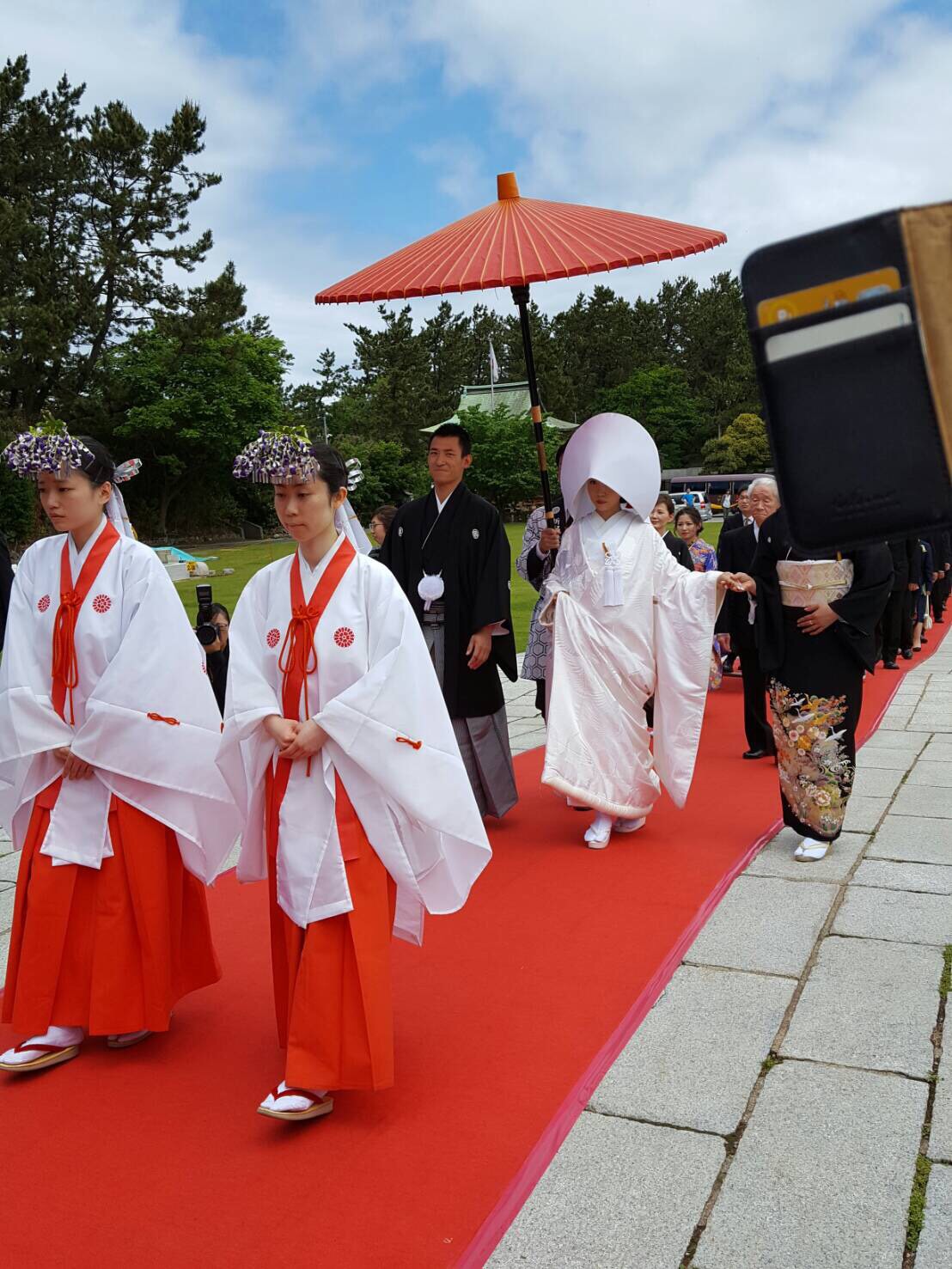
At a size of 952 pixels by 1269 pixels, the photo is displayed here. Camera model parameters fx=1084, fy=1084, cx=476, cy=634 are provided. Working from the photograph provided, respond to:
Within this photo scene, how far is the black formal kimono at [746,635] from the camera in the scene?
266 inches

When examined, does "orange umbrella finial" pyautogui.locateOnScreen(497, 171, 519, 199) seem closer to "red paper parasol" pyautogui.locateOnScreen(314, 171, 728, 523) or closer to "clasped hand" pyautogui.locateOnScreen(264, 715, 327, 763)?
"red paper parasol" pyautogui.locateOnScreen(314, 171, 728, 523)

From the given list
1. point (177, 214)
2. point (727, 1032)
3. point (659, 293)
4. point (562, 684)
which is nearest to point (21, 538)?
point (177, 214)

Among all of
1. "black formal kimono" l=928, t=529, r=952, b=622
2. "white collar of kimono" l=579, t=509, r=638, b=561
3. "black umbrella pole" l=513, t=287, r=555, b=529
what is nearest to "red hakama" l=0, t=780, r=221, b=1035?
"black umbrella pole" l=513, t=287, r=555, b=529

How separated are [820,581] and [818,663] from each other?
1.17 feet

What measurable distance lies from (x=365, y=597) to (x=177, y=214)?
32705mm

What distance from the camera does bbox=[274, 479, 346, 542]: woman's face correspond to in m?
2.91

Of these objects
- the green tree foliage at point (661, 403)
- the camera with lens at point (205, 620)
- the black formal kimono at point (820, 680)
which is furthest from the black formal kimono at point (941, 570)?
the green tree foliage at point (661, 403)

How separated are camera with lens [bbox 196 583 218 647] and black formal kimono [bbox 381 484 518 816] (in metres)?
1.06

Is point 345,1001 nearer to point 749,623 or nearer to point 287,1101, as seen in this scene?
point 287,1101

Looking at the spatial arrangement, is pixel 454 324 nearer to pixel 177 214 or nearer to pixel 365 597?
pixel 177 214

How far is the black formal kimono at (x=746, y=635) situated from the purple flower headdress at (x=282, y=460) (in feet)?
13.9

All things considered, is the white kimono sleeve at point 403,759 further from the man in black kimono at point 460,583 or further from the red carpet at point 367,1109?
the man in black kimono at point 460,583

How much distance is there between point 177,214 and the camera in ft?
105

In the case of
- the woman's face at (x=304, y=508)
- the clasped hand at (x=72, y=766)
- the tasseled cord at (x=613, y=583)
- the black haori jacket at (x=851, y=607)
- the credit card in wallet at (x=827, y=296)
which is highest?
the woman's face at (x=304, y=508)
